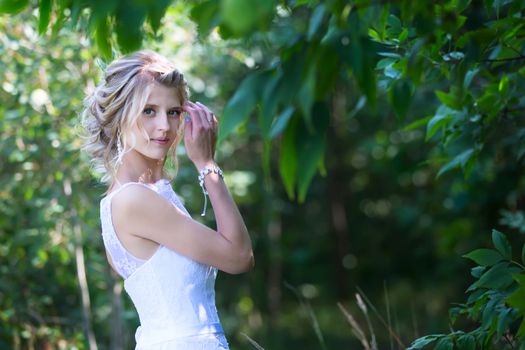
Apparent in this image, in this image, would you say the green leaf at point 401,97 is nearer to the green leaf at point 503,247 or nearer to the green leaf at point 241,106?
the green leaf at point 241,106

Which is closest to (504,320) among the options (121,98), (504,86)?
(504,86)

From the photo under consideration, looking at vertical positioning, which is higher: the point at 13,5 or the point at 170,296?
the point at 13,5

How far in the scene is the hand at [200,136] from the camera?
273cm

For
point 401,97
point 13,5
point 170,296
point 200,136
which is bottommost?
point 170,296

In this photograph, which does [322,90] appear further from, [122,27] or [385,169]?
[385,169]

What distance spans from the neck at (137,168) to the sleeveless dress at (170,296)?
0.13 metres

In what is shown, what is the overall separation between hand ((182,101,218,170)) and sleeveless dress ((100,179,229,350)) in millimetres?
194

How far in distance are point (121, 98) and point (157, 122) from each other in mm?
164

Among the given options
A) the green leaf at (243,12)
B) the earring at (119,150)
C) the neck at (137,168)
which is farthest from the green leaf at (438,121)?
the green leaf at (243,12)

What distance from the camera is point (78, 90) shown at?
550 cm

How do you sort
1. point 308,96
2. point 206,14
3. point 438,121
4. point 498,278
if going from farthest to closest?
point 438,121 < point 498,278 < point 206,14 < point 308,96

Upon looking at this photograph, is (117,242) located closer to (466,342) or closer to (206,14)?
Answer: (466,342)

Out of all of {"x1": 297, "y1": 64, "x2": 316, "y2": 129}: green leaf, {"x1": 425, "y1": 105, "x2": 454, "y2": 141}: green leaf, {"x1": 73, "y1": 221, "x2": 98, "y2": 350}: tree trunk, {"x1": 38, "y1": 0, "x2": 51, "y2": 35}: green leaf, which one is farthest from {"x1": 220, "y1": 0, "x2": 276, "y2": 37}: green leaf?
{"x1": 73, "y1": 221, "x2": 98, "y2": 350}: tree trunk

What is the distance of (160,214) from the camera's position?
2.65m
